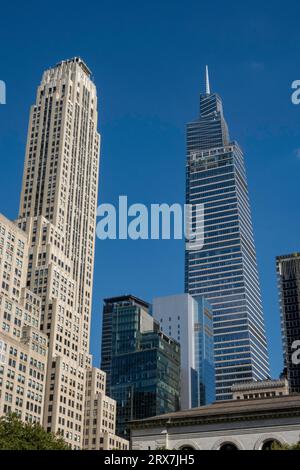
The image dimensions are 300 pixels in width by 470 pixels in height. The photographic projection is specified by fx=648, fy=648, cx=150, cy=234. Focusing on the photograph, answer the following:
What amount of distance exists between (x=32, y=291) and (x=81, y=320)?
1708cm

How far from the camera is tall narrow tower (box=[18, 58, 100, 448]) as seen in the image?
497 ft

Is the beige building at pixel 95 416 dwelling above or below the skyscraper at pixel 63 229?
below

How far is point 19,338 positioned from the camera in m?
140

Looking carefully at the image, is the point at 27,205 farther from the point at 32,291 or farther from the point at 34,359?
the point at 34,359

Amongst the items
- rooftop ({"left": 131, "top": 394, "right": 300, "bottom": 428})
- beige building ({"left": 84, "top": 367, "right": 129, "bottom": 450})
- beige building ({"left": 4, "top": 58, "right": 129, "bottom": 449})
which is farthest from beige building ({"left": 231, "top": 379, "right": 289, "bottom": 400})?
rooftop ({"left": 131, "top": 394, "right": 300, "bottom": 428})

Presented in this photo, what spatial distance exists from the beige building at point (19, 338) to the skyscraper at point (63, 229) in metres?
4.51

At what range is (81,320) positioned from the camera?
16638 cm

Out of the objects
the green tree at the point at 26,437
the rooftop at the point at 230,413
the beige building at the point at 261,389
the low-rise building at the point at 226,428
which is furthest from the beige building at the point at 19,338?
the rooftop at the point at 230,413

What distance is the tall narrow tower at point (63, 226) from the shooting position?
151 meters

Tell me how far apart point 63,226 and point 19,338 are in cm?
4209

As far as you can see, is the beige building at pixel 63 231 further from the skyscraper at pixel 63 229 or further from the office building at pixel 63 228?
the office building at pixel 63 228

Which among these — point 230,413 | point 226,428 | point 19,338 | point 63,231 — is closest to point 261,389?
point 19,338

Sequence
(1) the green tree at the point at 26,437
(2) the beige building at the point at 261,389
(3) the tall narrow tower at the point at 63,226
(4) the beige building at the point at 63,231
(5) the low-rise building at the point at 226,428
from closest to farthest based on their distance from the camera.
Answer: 1. (1) the green tree at the point at 26,437
2. (5) the low-rise building at the point at 226,428
3. (4) the beige building at the point at 63,231
4. (3) the tall narrow tower at the point at 63,226
5. (2) the beige building at the point at 261,389
